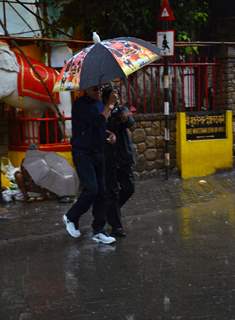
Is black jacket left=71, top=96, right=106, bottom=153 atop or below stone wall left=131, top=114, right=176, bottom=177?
atop

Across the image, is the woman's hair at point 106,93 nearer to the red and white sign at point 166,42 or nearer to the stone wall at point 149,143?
the red and white sign at point 166,42

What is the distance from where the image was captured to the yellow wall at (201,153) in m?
9.66

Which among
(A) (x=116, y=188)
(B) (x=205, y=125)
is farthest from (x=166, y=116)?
(A) (x=116, y=188)

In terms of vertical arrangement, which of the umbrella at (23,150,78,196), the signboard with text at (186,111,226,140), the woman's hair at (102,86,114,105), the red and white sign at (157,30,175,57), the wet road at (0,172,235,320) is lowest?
the wet road at (0,172,235,320)

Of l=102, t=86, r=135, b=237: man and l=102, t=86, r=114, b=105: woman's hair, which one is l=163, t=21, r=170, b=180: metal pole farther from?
l=102, t=86, r=114, b=105: woman's hair

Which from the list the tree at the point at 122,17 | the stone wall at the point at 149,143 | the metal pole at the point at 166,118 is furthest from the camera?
the tree at the point at 122,17

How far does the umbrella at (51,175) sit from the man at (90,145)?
6.61ft

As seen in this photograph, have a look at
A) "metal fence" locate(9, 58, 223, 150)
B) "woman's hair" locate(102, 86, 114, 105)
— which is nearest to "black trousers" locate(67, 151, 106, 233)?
"woman's hair" locate(102, 86, 114, 105)

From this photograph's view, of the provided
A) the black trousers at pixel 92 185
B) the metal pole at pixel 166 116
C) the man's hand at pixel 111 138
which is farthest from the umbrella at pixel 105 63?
the metal pole at pixel 166 116

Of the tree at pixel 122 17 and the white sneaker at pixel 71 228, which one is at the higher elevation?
the tree at pixel 122 17

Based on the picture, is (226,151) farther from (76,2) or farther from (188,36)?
(76,2)

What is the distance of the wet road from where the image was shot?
4.45 metres

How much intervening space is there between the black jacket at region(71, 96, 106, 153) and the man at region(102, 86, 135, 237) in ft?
0.64

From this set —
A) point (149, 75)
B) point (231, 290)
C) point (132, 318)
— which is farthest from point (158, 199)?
point (132, 318)
